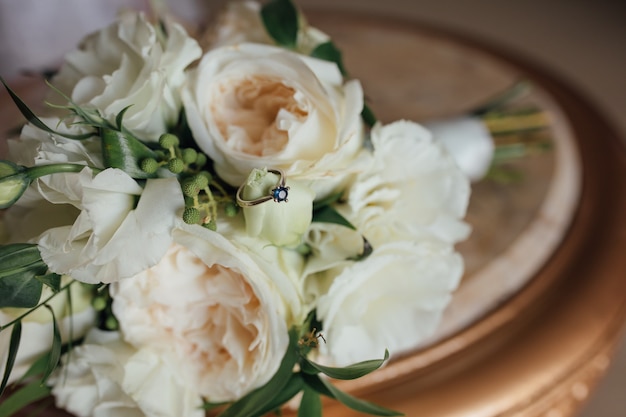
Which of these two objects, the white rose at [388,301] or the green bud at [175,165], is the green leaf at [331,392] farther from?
the green bud at [175,165]

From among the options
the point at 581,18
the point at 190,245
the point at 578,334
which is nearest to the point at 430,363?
the point at 578,334

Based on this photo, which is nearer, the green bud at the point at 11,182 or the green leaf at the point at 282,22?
the green bud at the point at 11,182

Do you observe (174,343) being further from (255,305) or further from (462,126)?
(462,126)

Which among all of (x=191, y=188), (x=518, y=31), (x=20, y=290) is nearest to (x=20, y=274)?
(x=20, y=290)

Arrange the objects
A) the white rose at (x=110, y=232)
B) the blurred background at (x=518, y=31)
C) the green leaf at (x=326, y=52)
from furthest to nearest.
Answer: the blurred background at (x=518, y=31) < the green leaf at (x=326, y=52) < the white rose at (x=110, y=232)

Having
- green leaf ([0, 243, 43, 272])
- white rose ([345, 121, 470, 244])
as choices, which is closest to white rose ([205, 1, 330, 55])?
white rose ([345, 121, 470, 244])

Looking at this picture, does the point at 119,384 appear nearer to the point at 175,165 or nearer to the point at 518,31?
the point at 175,165

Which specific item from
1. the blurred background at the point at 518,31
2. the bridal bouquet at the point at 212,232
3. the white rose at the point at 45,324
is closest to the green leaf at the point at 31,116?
the bridal bouquet at the point at 212,232
